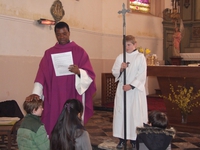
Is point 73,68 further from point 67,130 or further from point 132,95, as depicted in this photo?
point 132,95

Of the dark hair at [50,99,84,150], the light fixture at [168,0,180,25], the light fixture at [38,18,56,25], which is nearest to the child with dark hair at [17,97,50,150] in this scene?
the dark hair at [50,99,84,150]

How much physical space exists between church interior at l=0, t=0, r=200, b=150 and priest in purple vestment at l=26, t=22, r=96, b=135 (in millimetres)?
771

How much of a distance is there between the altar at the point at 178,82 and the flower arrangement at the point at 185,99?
0.27 feet

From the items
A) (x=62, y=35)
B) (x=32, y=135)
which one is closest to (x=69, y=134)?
(x=32, y=135)

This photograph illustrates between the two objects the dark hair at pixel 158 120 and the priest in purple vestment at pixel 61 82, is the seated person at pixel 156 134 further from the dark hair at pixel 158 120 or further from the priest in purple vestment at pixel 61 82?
the priest in purple vestment at pixel 61 82

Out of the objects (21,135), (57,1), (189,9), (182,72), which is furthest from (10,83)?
(189,9)

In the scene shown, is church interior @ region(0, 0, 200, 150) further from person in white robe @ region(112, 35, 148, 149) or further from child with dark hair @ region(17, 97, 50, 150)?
child with dark hair @ region(17, 97, 50, 150)

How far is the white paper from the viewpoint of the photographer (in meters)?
3.78

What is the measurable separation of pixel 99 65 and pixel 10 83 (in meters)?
3.71

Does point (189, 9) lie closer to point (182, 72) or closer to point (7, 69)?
point (182, 72)

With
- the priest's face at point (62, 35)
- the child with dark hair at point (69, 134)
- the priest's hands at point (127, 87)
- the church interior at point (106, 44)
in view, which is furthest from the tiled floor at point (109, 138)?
the child with dark hair at point (69, 134)

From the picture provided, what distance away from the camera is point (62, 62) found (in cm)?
381

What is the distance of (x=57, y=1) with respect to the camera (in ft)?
27.7

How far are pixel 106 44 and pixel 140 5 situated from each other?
2.26m
